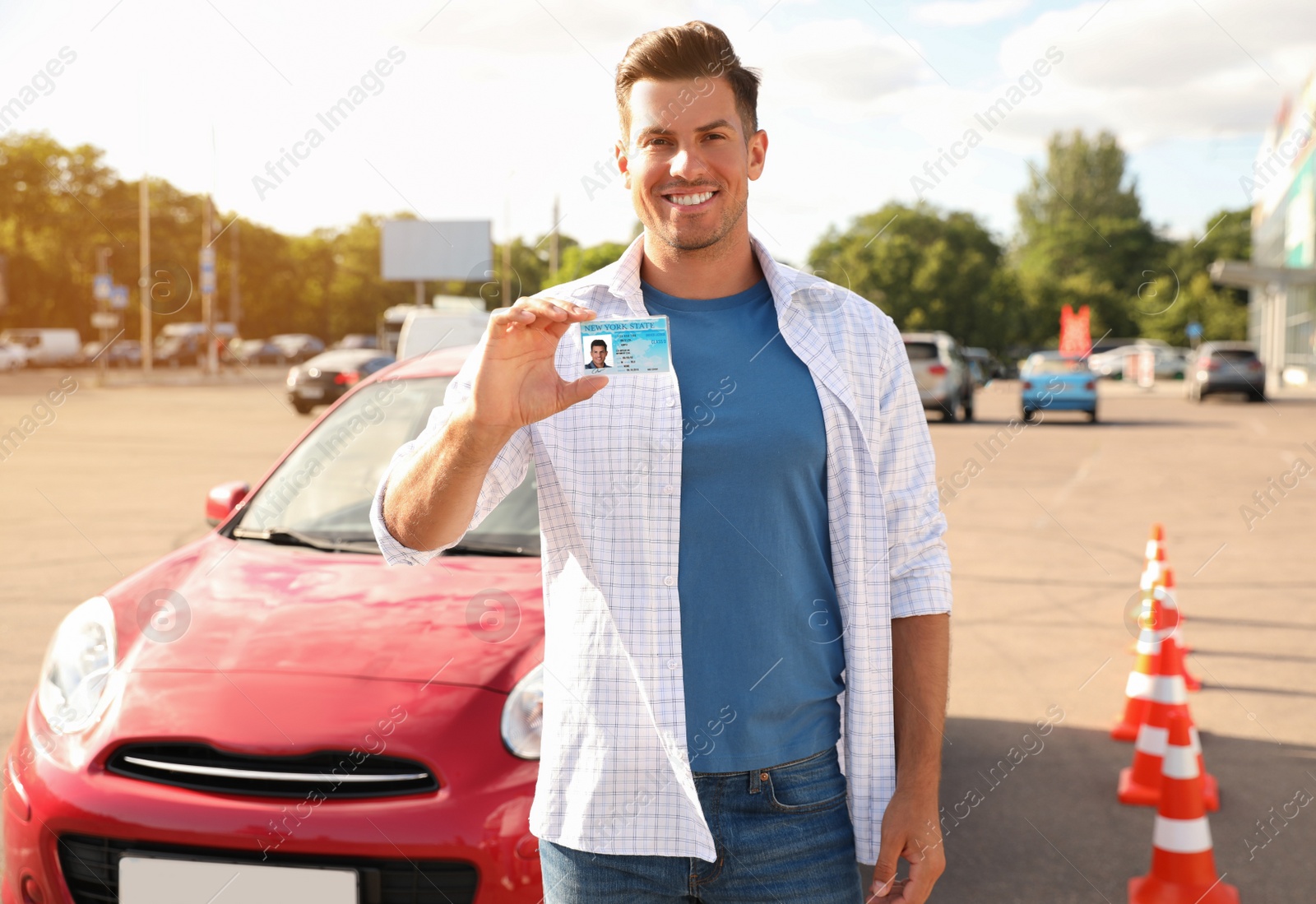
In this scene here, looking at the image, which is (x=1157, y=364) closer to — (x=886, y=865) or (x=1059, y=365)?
(x=1059, y=365)

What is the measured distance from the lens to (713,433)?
1.79 m

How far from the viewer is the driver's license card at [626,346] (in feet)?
5.65

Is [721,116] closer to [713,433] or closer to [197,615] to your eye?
[713,433]

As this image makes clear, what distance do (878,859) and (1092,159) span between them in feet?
306

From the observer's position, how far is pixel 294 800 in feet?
8.80

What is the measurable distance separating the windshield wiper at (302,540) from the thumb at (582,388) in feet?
6.63

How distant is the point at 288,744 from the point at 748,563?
1.42 metres

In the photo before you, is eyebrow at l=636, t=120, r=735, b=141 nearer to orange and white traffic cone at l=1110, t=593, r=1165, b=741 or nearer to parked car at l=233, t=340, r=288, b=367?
orange and white traffic cone at l=1110, t=593, r=1165, b=741

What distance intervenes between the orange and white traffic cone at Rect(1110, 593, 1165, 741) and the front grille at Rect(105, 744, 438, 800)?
3.27 metres

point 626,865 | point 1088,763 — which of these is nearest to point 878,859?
point 626,865

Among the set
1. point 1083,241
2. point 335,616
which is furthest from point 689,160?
point 1083,241

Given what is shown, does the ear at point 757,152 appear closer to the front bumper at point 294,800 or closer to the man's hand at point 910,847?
the man's hand at point 910,847

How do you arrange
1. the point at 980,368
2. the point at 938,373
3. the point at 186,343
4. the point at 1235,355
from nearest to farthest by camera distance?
1. the point at 938,373
2. the point at 1235,355
3. the point at 980,368
4. the point at 186,343

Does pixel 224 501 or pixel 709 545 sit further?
pixel 224 501
